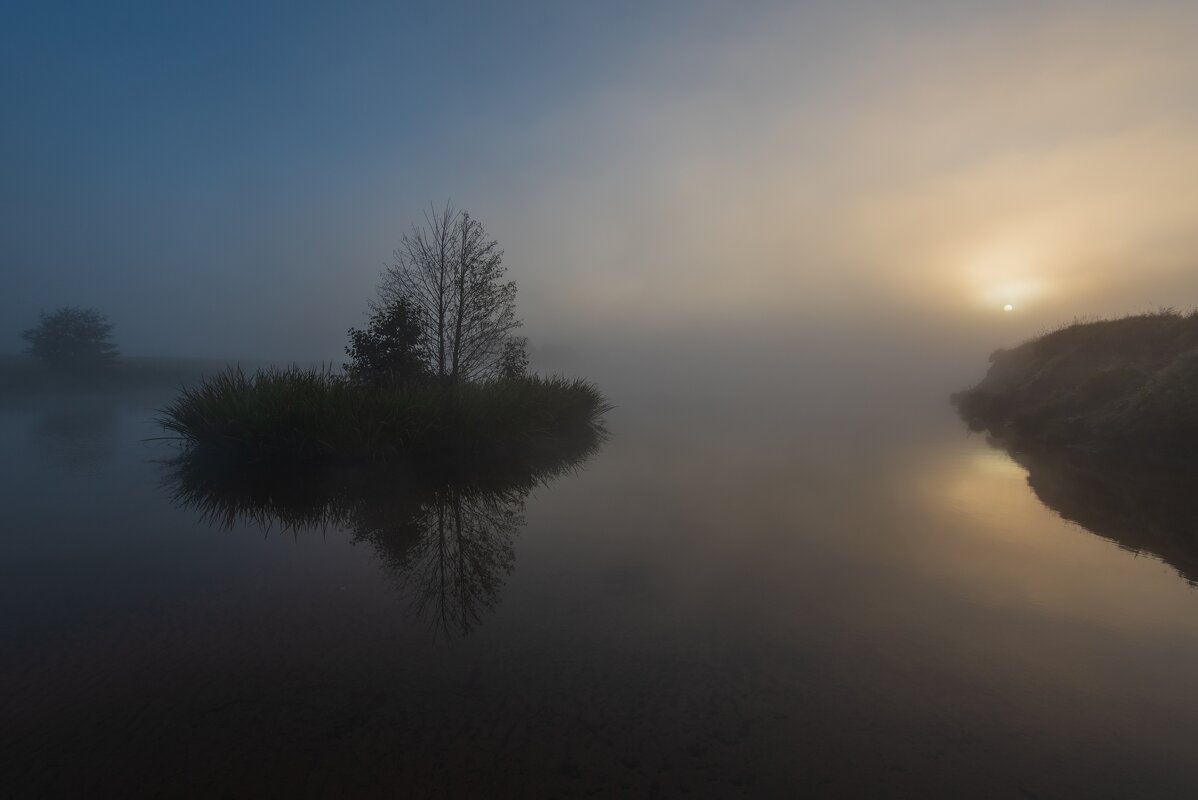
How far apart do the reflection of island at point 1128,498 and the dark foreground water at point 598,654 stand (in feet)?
0.40

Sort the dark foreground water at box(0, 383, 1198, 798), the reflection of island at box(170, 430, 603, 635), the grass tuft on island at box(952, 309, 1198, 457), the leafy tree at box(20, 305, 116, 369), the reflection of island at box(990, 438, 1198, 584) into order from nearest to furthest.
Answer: the dark foreground water at box(0, 383, 1198, 798)
the reflection of island at box(170, 430, 603, 635)
the reflection of island at box(990, 438, 1198, 584)
the grass tuft on island at box(952, 309, 1198, 457)
the leafy tree at box(20, 305, 116, 369)

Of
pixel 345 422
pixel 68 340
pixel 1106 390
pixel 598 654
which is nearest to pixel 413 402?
pixel 345 422

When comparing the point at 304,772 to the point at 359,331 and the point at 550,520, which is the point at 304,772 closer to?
the point at 550,520

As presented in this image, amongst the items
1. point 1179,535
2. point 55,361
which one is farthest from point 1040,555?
point 55,361

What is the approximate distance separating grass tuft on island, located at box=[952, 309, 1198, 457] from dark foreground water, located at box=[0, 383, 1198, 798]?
750 cm

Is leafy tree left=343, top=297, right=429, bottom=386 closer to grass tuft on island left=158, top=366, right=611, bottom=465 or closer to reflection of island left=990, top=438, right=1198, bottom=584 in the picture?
grass tuft on island left=158, top=366, right=611, bottom=465

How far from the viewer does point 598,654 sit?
165 inches

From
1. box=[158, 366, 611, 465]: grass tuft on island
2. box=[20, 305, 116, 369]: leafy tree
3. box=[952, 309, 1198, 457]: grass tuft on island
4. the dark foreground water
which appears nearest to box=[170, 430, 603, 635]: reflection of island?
the dark foreground water

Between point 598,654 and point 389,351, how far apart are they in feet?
45.9

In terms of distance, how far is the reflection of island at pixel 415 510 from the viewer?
18.2 ft

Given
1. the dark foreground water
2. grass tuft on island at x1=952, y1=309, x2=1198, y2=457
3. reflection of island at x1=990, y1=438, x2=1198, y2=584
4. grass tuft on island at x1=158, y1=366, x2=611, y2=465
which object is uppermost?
grass tuft on island at x1=952, y1=309, x2=1198, y2=457

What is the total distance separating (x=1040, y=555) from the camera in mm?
6824

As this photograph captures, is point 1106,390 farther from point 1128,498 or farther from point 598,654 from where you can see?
point 598,654

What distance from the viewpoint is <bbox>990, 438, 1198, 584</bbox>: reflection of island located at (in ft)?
24.1
